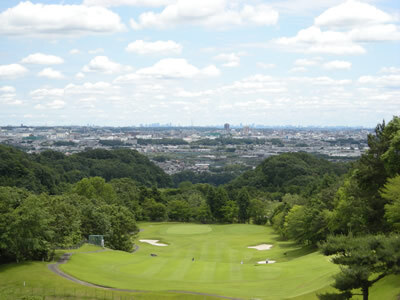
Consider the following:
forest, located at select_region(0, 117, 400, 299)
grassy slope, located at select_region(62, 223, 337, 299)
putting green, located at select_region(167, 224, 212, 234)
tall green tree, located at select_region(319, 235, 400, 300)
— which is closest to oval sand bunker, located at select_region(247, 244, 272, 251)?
grassy slope, located at select_region(62, 223, 337, 299)

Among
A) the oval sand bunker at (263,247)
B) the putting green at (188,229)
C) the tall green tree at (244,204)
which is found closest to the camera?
the oval sand bunker at (263,247)

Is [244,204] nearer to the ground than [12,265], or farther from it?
nearer to the ground

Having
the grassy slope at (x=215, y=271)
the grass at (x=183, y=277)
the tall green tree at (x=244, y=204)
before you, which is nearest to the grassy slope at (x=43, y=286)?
the grass at (x=183, y=277)

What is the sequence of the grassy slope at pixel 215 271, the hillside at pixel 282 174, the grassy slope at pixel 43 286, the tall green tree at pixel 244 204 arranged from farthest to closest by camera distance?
the hillside at pixel 282 174, the tall green tree at pixel 244 204, the grassy slope at pixel 215 271, the grassy slope at pixel 43 286

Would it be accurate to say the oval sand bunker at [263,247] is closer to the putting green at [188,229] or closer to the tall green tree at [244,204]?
the putting green at [188,229]

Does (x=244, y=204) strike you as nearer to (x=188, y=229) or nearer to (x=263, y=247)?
(x=188, y=229)

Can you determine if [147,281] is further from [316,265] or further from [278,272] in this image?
[316,265]

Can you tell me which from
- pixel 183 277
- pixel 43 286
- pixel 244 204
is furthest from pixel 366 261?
pixel 244 204
